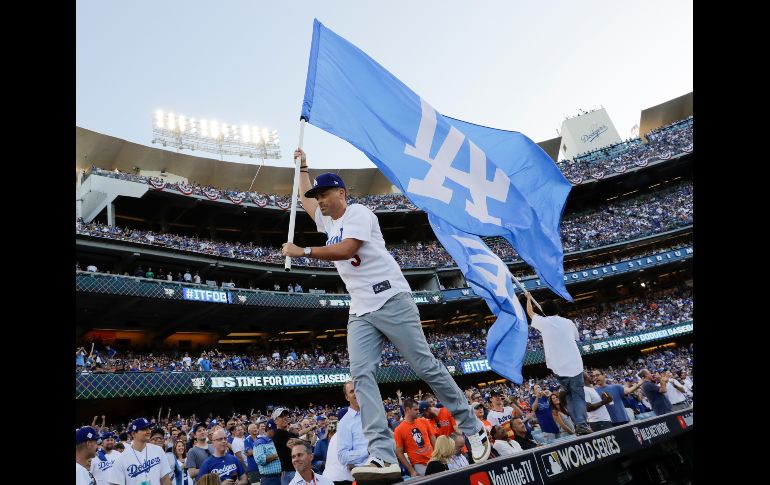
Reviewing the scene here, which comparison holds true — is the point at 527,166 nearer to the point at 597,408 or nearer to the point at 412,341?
the point at 597,408

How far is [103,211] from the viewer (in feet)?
103

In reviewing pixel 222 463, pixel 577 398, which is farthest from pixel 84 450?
pixel 577 398

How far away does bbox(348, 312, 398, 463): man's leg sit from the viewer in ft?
10.8

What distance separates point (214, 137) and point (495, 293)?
4294 cm

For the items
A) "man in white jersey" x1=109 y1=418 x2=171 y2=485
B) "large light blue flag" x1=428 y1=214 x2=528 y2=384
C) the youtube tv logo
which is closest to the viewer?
the youtube tv logo

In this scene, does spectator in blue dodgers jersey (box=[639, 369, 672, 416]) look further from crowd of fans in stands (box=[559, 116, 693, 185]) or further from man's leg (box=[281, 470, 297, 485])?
crowd of fans in stands (box=[559, 116, 693, 185])

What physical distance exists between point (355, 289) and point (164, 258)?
26900mm

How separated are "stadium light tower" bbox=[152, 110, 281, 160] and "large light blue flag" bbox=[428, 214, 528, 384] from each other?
41.1 meters

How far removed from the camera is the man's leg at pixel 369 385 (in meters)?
3.28

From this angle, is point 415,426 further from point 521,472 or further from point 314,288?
point 314,288

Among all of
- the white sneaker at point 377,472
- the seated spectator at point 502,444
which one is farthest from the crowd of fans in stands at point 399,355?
the white sneaker at point 377,472

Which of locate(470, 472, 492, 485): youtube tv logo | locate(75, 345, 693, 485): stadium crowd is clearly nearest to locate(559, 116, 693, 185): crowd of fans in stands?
locate(75, 345, 693, 485): stadium crowd

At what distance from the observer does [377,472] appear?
10.2ft
